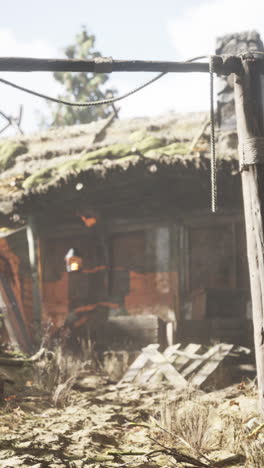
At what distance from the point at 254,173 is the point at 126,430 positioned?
118 inches

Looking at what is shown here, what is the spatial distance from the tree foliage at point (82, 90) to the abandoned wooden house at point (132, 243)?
1209 centimetres

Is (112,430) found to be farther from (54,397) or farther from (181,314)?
(181,314)

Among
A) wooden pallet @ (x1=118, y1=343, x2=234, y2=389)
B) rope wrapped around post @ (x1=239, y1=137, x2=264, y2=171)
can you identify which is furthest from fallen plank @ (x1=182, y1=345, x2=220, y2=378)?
rope wrapped around post @ (x1=239, y1=137, x2=264, y2=171)

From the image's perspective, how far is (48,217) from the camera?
10.5m

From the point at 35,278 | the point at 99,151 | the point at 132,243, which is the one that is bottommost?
the point at 35,278

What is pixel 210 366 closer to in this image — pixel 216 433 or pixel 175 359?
pixel 175 359

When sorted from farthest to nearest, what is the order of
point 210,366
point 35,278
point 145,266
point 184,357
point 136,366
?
point 35,278
point 145,266
point 136,366
point 184,357
point 210,366

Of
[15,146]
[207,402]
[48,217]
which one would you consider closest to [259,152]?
[207,402]

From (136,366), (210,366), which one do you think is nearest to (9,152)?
(136,366)

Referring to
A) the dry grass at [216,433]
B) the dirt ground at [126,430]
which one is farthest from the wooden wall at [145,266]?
the dry grass at [216,433]

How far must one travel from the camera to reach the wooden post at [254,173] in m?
4.07

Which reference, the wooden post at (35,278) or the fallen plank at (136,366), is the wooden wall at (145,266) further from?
the fallen plank at (136,366)

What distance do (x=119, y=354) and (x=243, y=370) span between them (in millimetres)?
2400

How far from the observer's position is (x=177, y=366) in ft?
24.6
